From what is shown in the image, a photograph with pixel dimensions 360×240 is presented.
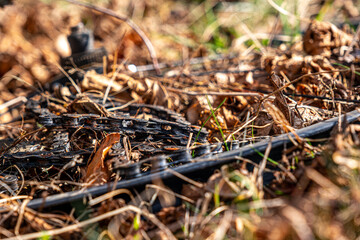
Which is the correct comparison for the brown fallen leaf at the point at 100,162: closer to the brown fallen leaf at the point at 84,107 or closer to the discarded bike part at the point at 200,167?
the discarded bike part at the point at 200,167

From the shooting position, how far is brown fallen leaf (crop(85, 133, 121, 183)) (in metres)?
1.65

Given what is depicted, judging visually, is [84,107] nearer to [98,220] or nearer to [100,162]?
[100,162]

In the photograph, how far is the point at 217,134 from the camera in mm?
2197

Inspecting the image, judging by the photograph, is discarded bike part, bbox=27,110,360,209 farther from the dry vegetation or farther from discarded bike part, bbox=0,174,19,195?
discarded bike part, bbox=0,174,19,195

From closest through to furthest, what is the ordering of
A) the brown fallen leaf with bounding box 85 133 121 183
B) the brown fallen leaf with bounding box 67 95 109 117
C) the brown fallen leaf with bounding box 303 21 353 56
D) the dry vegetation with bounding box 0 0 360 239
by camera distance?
the dry vegetation with bounding box 0 0 360 239 → the brown fallen leaf with bounding box 85 133 121 183 → the brown fallen leaf with bounding box 67 95 109 117 → the brown fallen leaf with bounding box 303 21 353 56

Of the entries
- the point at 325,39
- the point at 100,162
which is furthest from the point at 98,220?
the point at 325,39

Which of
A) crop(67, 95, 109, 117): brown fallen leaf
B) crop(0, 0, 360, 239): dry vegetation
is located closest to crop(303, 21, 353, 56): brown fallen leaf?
crop(0, 0, 360, 239): dry vegetation

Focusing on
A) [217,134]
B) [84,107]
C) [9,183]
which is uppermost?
[84,107]

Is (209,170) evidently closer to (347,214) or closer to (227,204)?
(227,204)

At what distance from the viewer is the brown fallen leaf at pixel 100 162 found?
5.41 feet

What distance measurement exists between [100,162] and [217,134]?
0.84m

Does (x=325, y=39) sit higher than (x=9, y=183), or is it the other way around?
(x=325, y=39)

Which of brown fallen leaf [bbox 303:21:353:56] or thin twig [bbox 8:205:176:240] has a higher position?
brown fallen leaf [bbox 303:21:353:56]

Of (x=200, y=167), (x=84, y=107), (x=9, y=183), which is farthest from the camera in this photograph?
(x=84, y=107)
